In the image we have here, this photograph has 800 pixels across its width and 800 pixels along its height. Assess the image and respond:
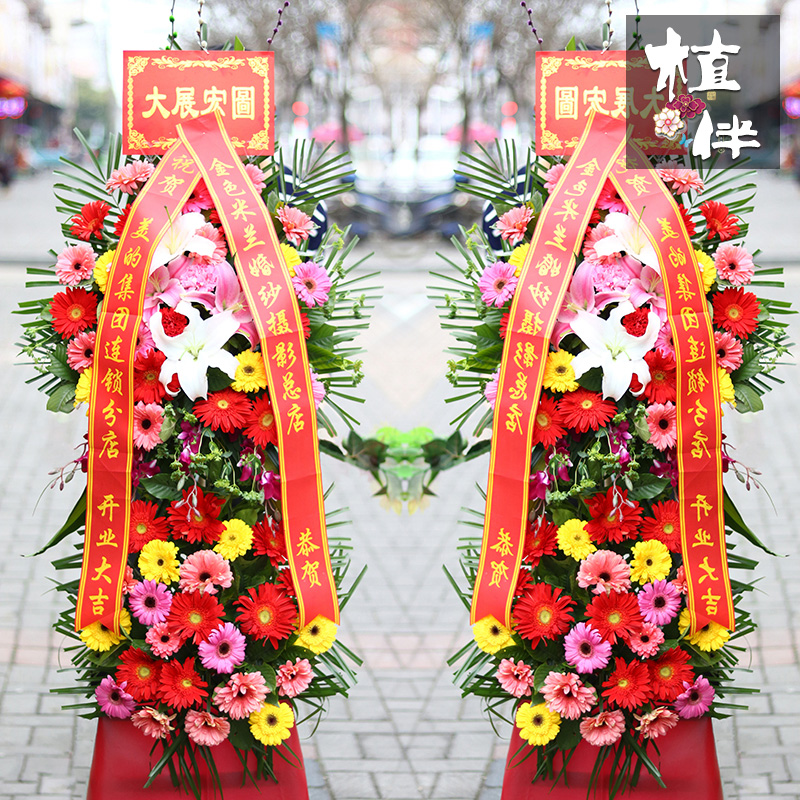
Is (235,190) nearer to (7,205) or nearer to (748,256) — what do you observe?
(748,256)

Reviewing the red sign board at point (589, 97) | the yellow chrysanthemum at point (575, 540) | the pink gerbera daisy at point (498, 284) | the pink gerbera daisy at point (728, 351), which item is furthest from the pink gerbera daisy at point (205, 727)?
the red sign board at point (589, 97)

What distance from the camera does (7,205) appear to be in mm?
20281

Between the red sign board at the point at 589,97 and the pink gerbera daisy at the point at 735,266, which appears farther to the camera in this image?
the red sign board at the point at 589,97

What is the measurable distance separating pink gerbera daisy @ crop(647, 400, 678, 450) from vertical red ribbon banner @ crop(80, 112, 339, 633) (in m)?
0.94

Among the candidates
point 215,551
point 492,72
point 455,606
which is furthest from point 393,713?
point 492,72

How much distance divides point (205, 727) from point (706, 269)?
1.96 m

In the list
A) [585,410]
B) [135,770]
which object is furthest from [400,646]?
[585,410]

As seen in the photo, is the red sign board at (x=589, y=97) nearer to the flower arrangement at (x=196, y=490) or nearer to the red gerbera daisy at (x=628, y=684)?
the flower arrangement at (x=196, y=490)

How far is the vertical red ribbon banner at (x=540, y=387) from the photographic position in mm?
2832

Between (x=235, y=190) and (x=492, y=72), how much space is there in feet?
57.1

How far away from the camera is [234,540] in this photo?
2.89 meters

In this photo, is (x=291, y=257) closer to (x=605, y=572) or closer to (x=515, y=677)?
(x=605, y=572)

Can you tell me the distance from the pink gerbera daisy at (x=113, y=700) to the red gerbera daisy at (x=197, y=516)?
534 millimetres

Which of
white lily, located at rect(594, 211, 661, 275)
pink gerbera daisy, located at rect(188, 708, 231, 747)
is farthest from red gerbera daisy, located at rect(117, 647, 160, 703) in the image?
white lily, located at rect(594, 211, 661, 275)
